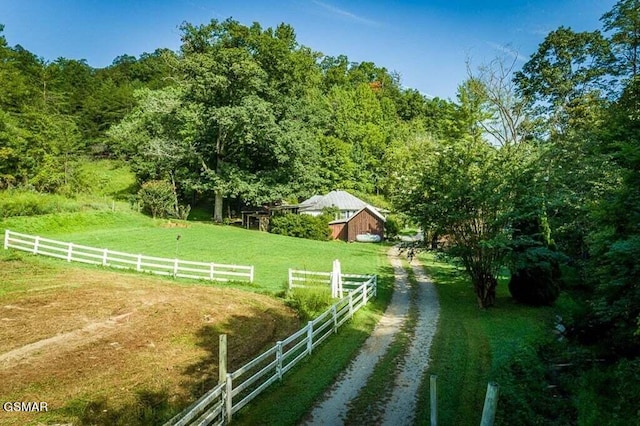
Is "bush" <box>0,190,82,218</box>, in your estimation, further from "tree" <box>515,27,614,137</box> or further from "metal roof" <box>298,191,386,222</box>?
"tree" <box>515,27,614,137</box>

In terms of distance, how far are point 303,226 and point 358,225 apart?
5.93m

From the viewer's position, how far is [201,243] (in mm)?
32031

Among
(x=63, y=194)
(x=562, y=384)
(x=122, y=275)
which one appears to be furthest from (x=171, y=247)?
(x=562, y=384)

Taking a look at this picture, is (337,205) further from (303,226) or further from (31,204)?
(31,204)

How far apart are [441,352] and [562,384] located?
2.96 m

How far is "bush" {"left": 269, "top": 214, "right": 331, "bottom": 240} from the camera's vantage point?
4119cm

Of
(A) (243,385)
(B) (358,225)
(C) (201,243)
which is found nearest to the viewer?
(A) (243,385)

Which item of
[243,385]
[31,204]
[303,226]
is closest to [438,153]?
[243,385]

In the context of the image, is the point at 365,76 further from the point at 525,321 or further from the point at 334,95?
the point at 525,321

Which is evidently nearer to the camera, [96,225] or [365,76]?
[96,225]

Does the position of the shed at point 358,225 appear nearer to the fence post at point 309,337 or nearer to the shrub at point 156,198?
the shrub at point 156,198

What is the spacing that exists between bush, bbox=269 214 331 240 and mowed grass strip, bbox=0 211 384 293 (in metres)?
2.64

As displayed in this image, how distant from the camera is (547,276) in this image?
17.7 meters

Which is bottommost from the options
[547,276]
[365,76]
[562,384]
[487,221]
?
[562,384]
